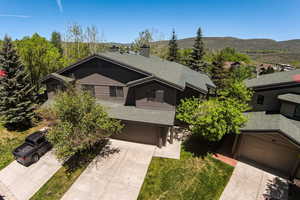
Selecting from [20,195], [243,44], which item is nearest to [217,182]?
[20,195]

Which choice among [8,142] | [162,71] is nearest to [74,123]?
[8,142]

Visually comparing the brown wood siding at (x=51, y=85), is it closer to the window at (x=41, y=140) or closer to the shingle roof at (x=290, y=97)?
the window at (x=41, y=140)

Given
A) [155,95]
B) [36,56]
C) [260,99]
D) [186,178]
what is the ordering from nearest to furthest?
[186,178]
[260,99]
[155,95]
[36,56]

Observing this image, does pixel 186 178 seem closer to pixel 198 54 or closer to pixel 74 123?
pixel 74 123

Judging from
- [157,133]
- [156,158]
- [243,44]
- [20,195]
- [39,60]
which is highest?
[243,44]

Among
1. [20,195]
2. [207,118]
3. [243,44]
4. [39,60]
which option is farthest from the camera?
[243,44]

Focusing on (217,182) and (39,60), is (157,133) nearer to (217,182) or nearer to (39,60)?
(217,182)
